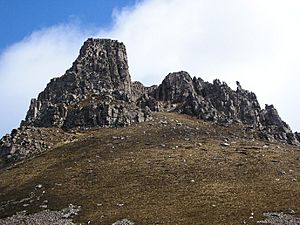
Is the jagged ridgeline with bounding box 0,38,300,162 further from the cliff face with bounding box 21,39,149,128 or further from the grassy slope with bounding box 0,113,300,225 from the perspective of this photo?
the grassy slope with bounding box 0,113,300,225

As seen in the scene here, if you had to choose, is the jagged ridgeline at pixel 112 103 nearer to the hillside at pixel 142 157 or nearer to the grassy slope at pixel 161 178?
the hillside at pixel 142 157

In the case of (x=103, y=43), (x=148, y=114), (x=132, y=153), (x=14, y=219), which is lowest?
(x=14, y=219)

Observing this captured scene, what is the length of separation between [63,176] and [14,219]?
54.2 feet

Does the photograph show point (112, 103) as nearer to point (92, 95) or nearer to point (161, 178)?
point (92, 95)

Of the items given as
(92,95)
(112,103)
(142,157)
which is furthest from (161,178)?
(92,95)

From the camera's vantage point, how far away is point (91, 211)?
207 ft

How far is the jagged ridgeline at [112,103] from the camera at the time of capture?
113 metres

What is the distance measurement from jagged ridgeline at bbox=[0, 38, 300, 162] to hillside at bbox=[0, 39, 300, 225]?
337 mm

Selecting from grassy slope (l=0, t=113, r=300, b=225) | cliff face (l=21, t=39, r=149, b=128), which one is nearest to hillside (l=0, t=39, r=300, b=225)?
grassy slope (l=0, t=113, r=300, b=225)

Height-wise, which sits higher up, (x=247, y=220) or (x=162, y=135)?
(x=162, y=135)

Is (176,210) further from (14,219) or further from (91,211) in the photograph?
(14,219)

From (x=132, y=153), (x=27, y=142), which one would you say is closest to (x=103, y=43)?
(x=27, y=142)

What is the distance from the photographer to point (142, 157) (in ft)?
283

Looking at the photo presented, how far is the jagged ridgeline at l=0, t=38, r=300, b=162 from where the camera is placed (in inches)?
4460
